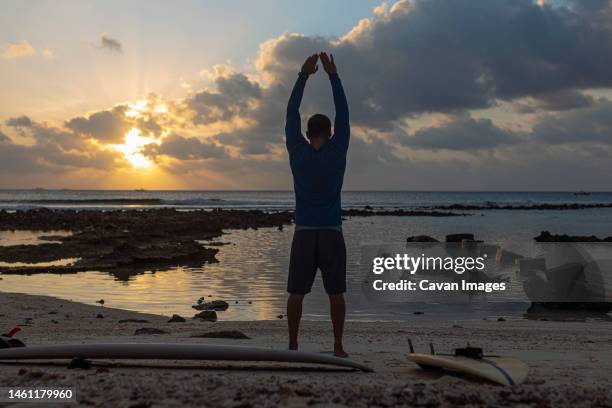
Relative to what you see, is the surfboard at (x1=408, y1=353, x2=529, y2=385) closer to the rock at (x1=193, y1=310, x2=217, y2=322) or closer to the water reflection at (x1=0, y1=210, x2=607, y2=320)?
the rock at (x1=193, y1=310, x2=217, y2=322)

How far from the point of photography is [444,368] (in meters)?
4.88

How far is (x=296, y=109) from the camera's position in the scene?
18.3ft

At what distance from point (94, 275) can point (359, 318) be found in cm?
856

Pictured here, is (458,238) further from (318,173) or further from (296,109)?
(318,173)

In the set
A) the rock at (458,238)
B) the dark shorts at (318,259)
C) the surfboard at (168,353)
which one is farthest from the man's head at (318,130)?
the rock at (458,238)

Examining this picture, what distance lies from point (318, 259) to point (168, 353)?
1467 mm

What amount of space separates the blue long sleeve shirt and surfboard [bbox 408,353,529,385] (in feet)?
4.52

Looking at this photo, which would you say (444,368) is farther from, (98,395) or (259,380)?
(98,395)

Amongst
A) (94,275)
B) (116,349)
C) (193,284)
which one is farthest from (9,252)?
(116,349)

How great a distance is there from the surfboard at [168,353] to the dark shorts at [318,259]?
634 millimetres

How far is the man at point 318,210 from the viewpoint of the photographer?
533 centimetres

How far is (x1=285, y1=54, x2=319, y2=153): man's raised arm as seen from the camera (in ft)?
17.9

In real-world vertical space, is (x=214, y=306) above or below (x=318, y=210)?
below

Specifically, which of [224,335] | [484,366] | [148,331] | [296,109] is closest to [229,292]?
[148,331]
